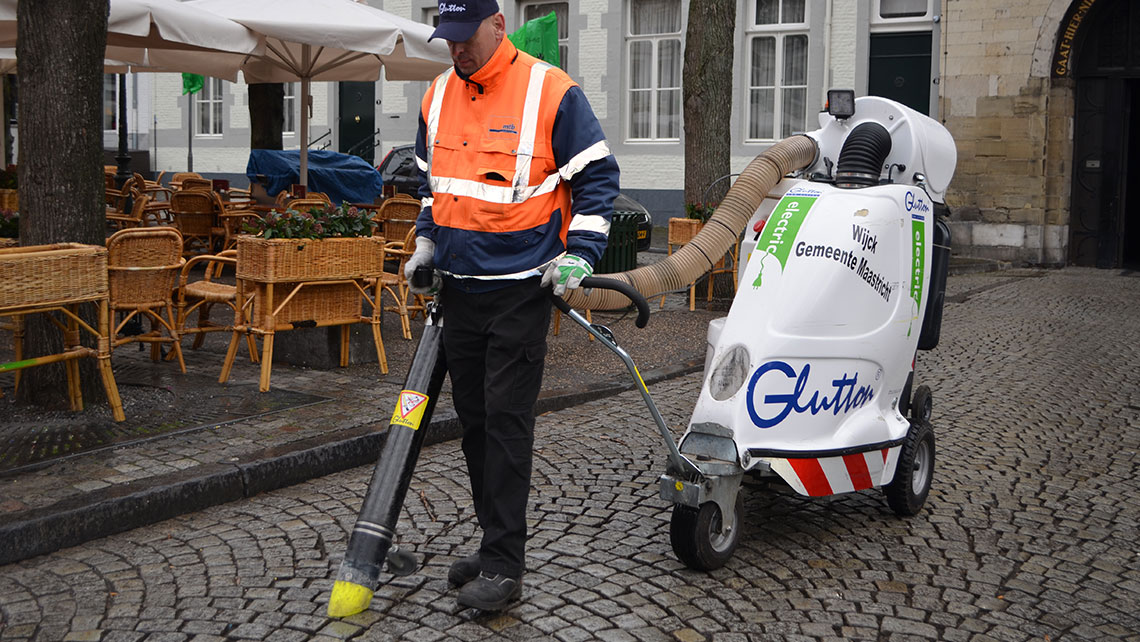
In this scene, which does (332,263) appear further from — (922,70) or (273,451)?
(922,70)

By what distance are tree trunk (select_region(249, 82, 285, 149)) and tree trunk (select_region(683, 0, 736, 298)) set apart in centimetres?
652

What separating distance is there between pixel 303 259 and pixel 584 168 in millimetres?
3600

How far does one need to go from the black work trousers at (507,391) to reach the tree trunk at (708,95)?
7778 millimetres

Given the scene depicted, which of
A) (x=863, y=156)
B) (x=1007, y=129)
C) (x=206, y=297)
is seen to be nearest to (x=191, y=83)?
(x=1007, y=129)

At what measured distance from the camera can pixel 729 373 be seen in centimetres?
438

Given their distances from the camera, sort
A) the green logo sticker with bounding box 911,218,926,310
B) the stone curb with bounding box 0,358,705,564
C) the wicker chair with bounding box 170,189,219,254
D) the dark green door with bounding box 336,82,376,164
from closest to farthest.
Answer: the stone curb with bounding box 0,358,705,564, the green logo sticker with bounding box 911,218,926,310, the wicker chair with bounding box 170,189,219,254, the dark green door with bounding box 336,82,376,164

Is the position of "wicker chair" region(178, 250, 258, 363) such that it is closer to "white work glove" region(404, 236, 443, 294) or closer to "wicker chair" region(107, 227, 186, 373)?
"wicker chair" region(107, 227, 186, 373)

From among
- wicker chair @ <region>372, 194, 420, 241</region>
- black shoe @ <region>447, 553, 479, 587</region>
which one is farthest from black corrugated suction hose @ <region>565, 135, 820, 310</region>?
wicker chair @ <region>372, 194, 420, 241</region>

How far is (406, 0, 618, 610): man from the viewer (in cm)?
379

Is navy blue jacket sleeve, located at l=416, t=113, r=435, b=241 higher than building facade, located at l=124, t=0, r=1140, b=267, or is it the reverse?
building facade, located at l=124, t=0, r=1140, b=267

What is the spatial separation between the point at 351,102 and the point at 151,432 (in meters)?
20.4

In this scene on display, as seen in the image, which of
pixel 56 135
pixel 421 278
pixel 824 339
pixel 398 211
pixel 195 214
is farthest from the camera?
pixel 195 214

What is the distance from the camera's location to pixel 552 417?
22.7 ft

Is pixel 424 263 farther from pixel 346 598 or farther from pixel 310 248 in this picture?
pixel 310 248
